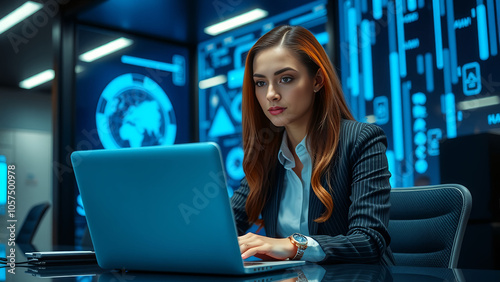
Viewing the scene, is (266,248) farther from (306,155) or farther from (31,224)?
(31,224)

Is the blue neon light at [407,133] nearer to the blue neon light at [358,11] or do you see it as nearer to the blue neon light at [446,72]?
the blue neon light at [446,72]

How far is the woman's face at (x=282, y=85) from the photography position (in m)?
1.47

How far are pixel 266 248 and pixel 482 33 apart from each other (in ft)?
8.46

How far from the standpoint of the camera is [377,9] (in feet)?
12.0

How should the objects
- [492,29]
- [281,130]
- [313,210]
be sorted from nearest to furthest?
[313,210] < [281,130] < [492,29]

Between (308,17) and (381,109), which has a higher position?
(308,17)

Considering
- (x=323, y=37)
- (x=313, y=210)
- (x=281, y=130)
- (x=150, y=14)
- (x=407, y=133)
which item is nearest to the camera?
(x=313, y=210)

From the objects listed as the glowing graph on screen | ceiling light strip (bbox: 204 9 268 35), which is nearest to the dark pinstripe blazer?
ceiling light strip (bbox: 204 9 268 35)

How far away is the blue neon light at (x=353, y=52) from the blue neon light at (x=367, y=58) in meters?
0.06

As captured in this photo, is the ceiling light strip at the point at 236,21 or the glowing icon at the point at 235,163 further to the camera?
the glowing icon at the point at 235,163

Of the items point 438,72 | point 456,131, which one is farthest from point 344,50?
point 456,131

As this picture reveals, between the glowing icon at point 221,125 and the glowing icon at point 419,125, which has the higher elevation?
the glowing icon at point 221,125

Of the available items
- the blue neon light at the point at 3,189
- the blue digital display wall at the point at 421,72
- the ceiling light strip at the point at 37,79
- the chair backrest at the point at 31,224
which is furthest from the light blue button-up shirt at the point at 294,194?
the ceiling light strip at the point at 37,79

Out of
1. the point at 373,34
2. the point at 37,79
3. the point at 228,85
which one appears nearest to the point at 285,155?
the point at 373,34
